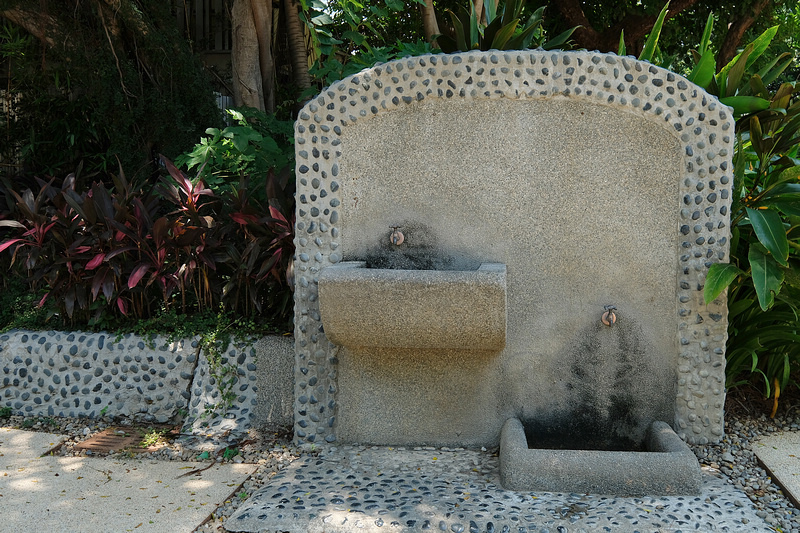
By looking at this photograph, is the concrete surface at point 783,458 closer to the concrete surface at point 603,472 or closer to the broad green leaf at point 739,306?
the concrete surface at point 603,472

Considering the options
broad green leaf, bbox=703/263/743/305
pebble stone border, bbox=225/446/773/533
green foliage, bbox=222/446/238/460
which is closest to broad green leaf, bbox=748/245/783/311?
broad green leaf, bbox=703/263/743/305

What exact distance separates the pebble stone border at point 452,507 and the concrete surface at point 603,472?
0.05 meters

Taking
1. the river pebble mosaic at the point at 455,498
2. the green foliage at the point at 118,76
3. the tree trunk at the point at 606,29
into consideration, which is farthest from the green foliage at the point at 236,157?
the tree trunk at the point at 606,29

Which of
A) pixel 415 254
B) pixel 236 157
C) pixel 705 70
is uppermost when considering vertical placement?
pixel 705 70

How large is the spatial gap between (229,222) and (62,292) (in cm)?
122

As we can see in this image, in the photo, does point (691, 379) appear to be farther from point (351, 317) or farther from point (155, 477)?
point (155, 477)

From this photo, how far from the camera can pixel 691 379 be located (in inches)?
138

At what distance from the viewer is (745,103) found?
12.1 ft

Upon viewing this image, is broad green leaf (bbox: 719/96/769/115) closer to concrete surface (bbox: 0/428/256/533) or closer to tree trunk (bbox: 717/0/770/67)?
concrete surface (bbox: 0/428/256/533)

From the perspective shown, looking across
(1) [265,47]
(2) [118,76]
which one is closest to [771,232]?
(1) [265,47]

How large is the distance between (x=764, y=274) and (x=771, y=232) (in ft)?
0.71

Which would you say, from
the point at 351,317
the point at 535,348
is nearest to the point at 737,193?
the point at 535,348

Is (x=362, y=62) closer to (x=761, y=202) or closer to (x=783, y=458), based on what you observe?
(x=761, y=202)

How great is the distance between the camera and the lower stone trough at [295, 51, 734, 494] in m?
3.44
